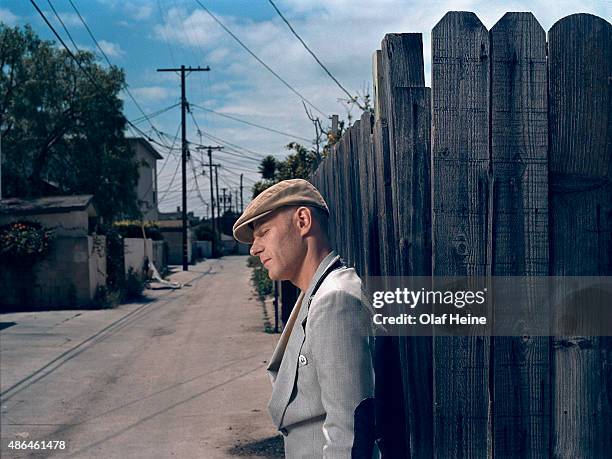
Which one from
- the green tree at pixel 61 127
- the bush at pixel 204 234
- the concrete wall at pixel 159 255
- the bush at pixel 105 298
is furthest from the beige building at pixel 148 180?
the bush at pixel 105 298

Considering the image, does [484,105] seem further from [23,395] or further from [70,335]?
[70,335]

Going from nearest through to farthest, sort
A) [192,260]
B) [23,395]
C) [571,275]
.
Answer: [571,275] → [23,395] → [192,260]

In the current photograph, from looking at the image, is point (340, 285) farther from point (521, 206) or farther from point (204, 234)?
point (204, 234)

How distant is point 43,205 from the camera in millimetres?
20766

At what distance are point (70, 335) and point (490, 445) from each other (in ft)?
40.2

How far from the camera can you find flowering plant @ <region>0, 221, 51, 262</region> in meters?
19.3

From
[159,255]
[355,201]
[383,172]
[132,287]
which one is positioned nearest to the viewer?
[383,172]

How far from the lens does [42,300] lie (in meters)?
19.7

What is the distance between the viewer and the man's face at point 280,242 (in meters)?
2.42

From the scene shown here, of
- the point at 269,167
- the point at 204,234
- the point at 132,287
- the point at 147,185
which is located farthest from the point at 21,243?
the point at 204,234

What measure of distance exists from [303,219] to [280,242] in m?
0.10

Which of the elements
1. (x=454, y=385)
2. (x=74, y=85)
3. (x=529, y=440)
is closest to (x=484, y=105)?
(x=454, y=385)

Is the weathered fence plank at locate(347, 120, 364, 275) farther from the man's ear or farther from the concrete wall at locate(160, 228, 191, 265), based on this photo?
the concrete wall at locate(160, 228, 191, 265)

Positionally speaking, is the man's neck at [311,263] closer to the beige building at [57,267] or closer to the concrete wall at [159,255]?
the beige building at [57,267]
